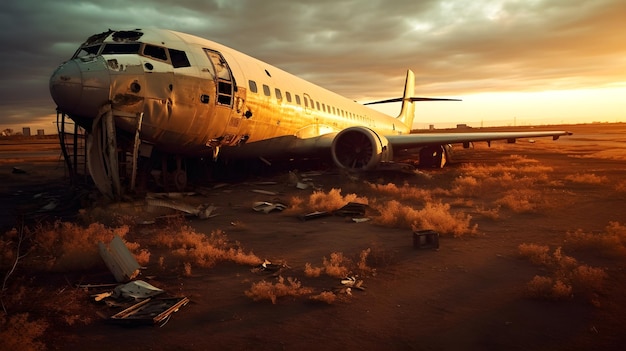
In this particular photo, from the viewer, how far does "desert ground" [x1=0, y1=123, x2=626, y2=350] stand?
3750 mm

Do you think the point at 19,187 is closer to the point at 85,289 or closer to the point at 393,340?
the point at 85,289

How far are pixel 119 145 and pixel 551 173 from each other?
20.0 metres

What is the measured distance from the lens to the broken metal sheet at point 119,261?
17.5 feet

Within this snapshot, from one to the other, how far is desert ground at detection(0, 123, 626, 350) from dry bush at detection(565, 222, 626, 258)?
0.09 feet

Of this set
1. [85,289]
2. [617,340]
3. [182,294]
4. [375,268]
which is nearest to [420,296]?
[375,268]

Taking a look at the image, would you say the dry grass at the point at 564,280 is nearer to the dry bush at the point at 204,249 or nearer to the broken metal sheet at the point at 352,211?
the dry bush at the point at 204,249

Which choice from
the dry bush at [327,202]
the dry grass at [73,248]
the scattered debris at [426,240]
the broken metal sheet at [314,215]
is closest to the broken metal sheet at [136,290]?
the dry grass at [73,248]

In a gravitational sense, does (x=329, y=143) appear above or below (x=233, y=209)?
above

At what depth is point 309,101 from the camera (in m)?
17.9

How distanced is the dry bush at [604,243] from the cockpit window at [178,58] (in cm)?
1033

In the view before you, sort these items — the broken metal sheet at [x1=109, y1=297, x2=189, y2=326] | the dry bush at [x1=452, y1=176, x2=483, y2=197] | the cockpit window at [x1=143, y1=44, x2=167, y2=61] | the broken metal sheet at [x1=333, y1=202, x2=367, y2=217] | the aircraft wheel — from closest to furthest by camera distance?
the broken metal sheet at [x1=109, y1=297, x2=189, y2=326] < the broken metal sheet at [x1=333, y1=202, x2=367, y2=217] < the cockpit window at [x1=143, y1=44, x2=167, y2=61] < the aircraft wheel < the dry bush at [x1=452, y1=176, x2=483, y2=197]

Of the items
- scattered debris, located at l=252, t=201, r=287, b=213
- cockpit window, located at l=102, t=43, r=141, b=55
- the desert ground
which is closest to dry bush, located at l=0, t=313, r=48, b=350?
the desert ground

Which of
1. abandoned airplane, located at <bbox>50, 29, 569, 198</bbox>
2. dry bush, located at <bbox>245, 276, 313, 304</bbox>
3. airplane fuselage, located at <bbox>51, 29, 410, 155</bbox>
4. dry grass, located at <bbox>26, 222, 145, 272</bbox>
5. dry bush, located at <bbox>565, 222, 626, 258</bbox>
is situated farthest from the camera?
abandoned airplane, located at <bbox>50, 29, 569, 198</bbox>

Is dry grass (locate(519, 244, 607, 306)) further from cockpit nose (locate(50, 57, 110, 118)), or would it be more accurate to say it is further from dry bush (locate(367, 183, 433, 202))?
cockpit nose (locate(50, 57, 110, 118))
